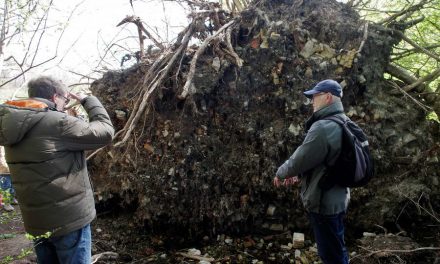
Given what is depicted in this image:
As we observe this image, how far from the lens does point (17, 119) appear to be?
1817mm

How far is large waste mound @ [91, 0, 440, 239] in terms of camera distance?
3783mm

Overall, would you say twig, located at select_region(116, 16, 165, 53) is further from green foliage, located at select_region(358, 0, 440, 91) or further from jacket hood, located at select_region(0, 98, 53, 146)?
green foliage, located at select_region(358, 0, 440, 91)

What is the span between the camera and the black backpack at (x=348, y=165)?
7.01 feet

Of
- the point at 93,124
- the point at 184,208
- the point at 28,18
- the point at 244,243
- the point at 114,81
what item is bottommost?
the point at 244,243

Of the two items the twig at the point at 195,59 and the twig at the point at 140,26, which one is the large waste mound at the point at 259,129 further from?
the twig at the point at 140,26

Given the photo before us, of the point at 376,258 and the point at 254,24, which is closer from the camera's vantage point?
the point at 376,258

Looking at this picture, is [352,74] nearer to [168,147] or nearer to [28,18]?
[168,147]

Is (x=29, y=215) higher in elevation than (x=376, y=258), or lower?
higher

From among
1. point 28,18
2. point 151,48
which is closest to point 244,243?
point 151,48

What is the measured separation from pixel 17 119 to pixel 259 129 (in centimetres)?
273

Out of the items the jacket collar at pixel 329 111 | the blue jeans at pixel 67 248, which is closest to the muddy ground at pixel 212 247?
the blue jeans at pixel 67 248

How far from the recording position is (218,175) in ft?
12.8

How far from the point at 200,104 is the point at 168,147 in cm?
72

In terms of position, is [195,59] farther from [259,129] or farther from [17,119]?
[17,119]
